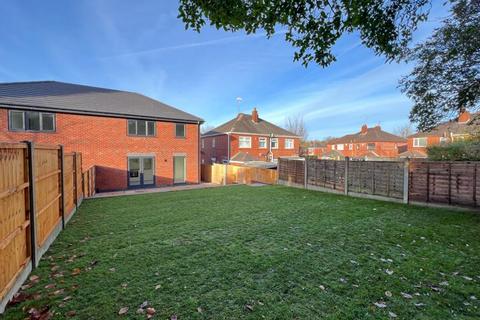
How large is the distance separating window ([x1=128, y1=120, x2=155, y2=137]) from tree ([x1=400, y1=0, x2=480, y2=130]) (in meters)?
14.4

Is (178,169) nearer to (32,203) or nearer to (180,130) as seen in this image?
(180,130)

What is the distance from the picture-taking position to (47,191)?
466 centimetres

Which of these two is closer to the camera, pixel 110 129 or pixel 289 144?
pixel 110 129

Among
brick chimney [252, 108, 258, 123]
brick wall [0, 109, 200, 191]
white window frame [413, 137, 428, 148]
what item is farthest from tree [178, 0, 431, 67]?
white window frame [413, 137, 428, 148]

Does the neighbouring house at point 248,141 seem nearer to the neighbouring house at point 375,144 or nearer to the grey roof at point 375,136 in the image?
the neighbouring house at point 375,144

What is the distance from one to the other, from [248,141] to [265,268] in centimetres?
2460

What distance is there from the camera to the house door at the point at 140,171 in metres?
15.3

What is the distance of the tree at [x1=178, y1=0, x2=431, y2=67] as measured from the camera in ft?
10.5

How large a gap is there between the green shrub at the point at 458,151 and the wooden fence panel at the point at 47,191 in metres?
14.5

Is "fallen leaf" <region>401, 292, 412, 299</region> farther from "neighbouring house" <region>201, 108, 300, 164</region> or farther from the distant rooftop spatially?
the distant rooftop

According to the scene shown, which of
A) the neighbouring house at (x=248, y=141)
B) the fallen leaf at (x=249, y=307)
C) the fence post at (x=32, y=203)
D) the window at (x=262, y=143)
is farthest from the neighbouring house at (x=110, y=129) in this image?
the fallen leaf at (x=249, y=307)

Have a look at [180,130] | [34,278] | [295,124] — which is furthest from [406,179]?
[295,124]

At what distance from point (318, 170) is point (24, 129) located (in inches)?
640

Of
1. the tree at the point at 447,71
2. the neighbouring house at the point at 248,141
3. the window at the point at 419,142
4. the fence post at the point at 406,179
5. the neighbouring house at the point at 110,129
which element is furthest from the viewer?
the window at the point at 419,142
